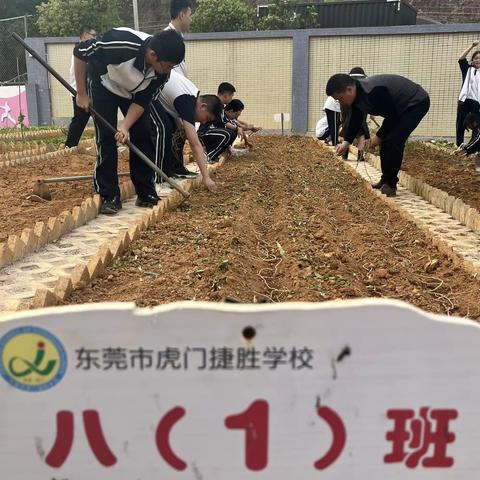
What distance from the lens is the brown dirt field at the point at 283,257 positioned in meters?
2.73

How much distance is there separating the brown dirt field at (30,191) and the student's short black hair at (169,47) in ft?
5.32

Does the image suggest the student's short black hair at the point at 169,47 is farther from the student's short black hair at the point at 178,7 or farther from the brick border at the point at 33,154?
the brick border at the point at 33,154

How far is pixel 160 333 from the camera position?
946 mm

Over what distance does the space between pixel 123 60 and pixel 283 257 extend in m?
2.04

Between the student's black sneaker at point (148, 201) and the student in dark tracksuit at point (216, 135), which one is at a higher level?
the student in dark tracksuit at point (216, 135)

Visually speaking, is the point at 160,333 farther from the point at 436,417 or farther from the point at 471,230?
the point at 471,230

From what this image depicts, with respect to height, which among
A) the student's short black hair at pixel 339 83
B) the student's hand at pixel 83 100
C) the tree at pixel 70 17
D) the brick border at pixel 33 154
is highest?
the tree at pixel 70 17

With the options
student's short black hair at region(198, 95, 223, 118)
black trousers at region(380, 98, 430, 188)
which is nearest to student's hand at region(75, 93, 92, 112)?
student's short black hair at region(198, 95, 223, 118)

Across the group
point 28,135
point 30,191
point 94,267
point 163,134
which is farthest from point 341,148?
point 28,135

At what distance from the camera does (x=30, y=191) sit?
5.51m

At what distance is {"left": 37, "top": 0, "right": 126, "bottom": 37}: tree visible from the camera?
24.6 m

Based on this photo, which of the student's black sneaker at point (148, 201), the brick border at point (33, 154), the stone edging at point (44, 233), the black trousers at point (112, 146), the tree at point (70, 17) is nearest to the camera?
the stone edging at point (44, 233)

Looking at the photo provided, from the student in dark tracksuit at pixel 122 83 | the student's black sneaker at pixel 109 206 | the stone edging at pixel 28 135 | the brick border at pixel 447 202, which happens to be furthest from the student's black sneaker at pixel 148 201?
the stone edging at pixel 28 135

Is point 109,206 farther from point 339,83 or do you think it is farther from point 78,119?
point 78,119
